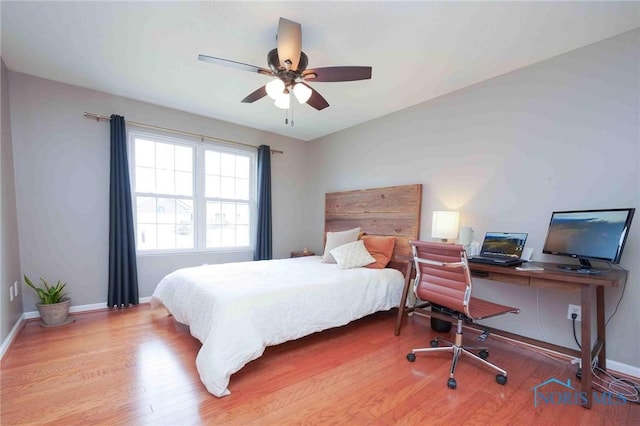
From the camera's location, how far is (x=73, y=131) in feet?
9.57

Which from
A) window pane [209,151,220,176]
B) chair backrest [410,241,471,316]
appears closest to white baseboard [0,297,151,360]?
window pane [209,151,220,176]

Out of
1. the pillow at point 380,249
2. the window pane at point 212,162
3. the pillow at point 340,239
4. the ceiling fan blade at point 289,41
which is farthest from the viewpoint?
the window pane at point 212,162

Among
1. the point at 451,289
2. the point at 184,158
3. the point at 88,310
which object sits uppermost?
the point at 184,158

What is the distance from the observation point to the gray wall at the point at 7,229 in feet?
7.14

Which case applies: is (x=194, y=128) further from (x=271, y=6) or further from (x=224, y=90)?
(x=271, y=6)

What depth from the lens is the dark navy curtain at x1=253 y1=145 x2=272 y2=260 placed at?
13.7 feet

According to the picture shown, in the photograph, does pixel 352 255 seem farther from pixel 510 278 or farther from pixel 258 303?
pixel 510 278

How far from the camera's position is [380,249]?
321cm

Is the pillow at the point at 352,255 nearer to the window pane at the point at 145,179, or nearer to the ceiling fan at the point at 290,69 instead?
the ceiling fan at the point at 290,69

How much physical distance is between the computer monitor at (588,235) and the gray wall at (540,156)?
0.65 ft

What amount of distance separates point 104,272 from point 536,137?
4.76m

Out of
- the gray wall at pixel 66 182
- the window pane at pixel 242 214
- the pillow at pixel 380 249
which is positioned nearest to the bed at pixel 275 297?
the pillow at pixel 380 249

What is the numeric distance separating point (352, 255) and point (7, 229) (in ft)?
10.9

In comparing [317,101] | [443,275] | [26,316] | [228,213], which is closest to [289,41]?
[317,101]
